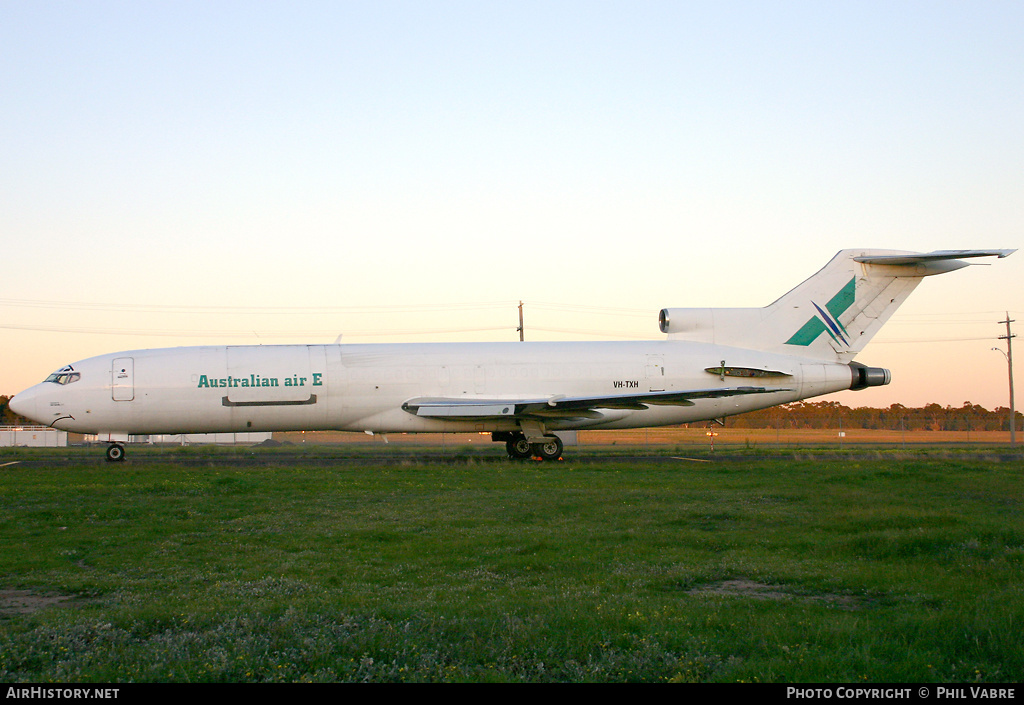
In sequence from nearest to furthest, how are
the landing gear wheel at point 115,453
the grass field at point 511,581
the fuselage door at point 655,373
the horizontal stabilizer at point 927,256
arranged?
the grass field at point 511,581
the horizontal stabilizer at point 927,256
the landing gear wheel at point 115,453
the fuselage door at point 655,373

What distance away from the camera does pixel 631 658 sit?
543 cm

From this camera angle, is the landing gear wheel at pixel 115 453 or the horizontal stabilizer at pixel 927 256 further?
the landing gear wheel at pixel 115 453

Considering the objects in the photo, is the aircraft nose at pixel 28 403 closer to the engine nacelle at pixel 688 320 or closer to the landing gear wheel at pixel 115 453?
the landing gear wheel at pixel 115 453

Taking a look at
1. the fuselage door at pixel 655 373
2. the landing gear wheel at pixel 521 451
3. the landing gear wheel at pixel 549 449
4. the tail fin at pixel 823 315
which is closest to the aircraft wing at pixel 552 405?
the landing gear wheel at pixel 549 449

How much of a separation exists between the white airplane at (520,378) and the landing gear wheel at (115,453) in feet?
0.33

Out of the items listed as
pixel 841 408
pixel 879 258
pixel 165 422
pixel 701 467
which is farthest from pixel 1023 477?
pixel 841 408

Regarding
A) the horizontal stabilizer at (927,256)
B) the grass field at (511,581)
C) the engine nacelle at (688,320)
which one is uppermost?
the horizontal stabilizer at (927,256)

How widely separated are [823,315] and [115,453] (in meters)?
22.7

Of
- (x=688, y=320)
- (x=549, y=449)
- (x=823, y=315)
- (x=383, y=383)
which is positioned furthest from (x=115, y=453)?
(x=823, y=315)

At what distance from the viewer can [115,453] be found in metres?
24.7

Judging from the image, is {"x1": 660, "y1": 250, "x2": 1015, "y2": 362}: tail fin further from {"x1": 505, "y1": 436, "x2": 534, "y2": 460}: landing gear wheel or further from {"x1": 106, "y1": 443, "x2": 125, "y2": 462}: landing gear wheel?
{"x1": 106, "y1": 443, "x2": 125, "y2": 462}: landing gear wheel

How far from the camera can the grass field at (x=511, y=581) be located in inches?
213

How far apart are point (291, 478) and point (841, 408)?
8646 centimetres

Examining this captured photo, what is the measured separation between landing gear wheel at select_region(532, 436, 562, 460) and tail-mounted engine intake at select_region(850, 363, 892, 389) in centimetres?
1013
